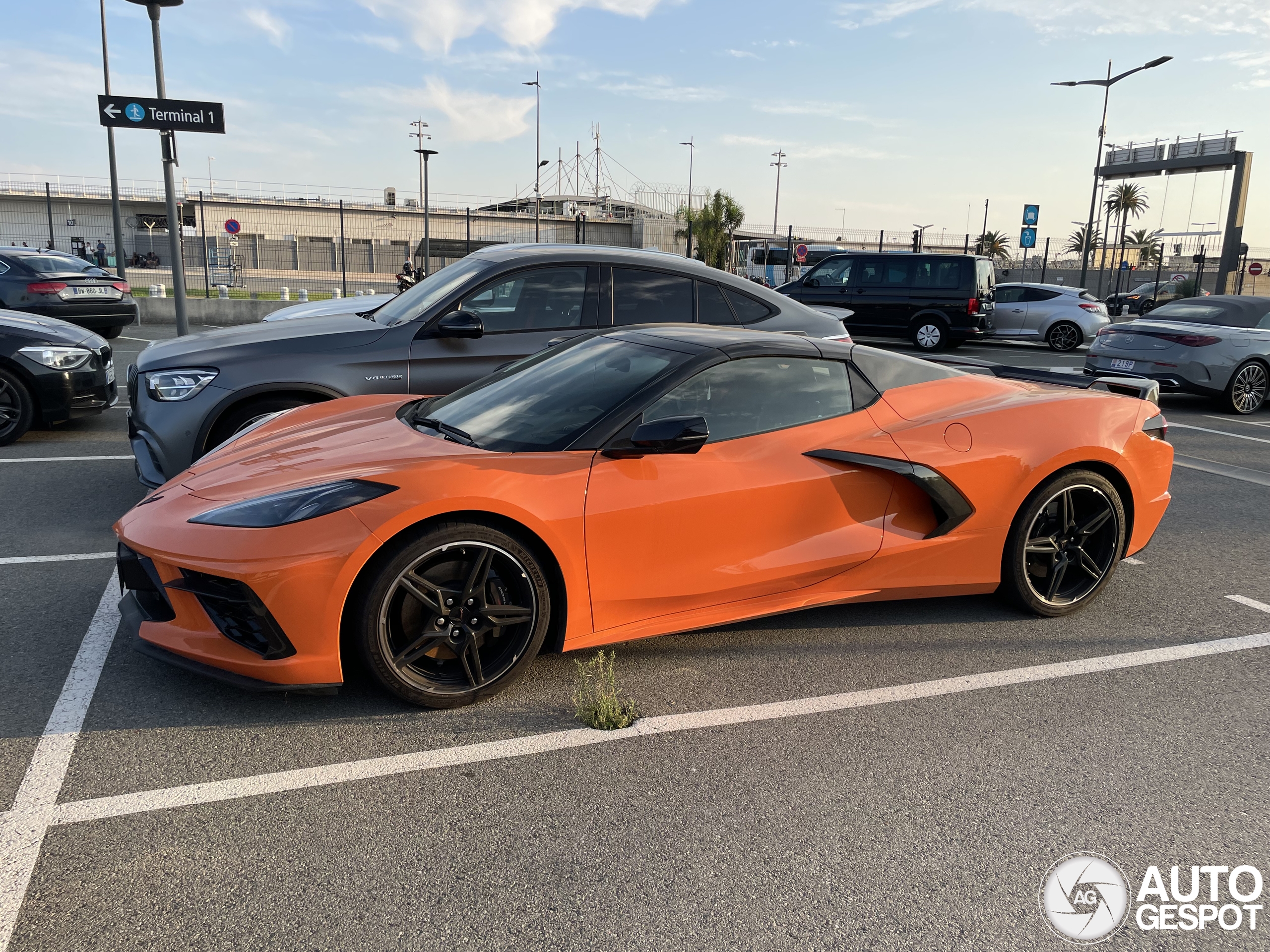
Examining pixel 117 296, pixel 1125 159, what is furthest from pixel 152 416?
pixel 1125 159

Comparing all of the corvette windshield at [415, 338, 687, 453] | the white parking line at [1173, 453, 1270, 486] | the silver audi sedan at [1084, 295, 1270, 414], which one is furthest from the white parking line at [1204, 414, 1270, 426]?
the corvette windshield at [415, 338, 687, 453]

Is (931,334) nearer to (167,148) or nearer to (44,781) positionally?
(167,148)

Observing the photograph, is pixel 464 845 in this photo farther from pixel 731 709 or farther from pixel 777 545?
pixel 777 545

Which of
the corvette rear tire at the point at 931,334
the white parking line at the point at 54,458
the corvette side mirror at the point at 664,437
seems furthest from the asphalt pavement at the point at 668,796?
the corvette rear tire at the point at 931,334

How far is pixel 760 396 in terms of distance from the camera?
371 cm

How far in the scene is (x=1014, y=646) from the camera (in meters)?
3.92

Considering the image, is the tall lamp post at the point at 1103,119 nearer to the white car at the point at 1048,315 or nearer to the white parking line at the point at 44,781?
the white car at the point at 1048,315

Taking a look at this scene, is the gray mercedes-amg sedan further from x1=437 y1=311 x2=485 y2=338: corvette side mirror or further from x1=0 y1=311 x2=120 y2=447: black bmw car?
x1=0 y1=311 x2=120 y2=447: black bmw car

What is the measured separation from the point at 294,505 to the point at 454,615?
0.65 m

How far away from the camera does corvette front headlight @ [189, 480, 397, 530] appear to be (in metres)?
2.99

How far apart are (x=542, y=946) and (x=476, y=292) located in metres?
4.34

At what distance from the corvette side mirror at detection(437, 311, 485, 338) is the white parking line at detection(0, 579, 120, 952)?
7.98 feet

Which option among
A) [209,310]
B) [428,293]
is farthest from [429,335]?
[209,310]

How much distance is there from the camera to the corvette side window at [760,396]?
3.55 meters
